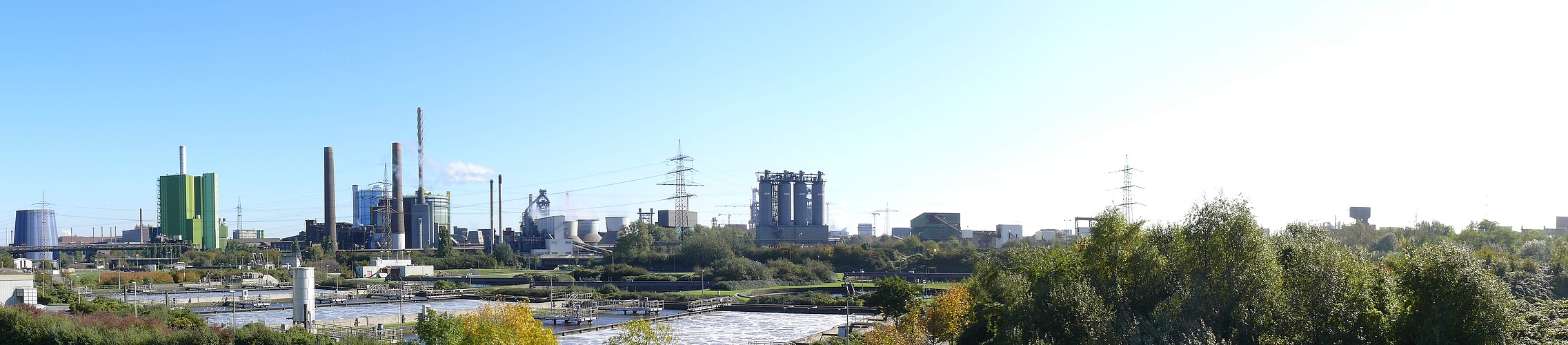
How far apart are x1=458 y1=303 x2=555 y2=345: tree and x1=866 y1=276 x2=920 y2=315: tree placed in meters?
13.1

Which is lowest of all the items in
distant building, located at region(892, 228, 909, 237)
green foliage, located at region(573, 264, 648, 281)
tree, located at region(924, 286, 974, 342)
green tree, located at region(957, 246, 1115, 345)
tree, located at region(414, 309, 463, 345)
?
distant building, located at region(892, 228, 909, 237)

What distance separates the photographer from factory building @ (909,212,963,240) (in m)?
123

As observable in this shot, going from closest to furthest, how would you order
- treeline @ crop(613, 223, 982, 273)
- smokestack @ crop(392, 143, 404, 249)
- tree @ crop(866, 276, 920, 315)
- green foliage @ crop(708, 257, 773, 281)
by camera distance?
tree @ crop(866, 276, 920, 315) → green foliage @ crop(708, 257, 773, 281) → treeline @ crop(613, 223, 982, 273) → smokestack @ crop(392, 143, 404, 249)

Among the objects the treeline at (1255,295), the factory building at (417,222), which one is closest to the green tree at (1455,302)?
the treeline at (1255,295)

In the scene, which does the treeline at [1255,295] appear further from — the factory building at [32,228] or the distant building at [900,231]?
the factory building at [32,228]

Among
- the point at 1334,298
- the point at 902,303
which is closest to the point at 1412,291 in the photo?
the point at 1334,298

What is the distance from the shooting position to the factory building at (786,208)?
124m

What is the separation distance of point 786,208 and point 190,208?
73579 mm

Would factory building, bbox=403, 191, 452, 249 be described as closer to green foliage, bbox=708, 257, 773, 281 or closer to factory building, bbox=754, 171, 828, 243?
factory building, bbox=754, 171, 828, 243

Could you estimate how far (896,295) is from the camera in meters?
34.3

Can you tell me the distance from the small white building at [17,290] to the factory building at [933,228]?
93.0 m

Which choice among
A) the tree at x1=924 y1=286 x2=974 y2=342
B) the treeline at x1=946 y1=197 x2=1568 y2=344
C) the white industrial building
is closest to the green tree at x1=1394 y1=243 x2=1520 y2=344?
the treeline at x1=946 y1=197 x2=1568 y2=344

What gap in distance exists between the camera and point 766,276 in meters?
73.7

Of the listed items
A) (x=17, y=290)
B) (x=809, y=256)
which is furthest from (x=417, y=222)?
(x=17, y=290)
